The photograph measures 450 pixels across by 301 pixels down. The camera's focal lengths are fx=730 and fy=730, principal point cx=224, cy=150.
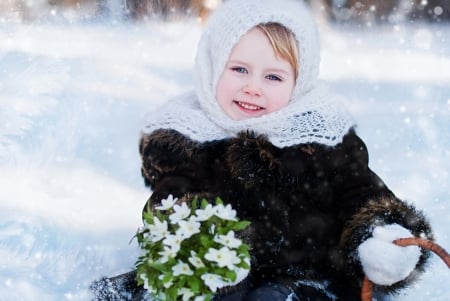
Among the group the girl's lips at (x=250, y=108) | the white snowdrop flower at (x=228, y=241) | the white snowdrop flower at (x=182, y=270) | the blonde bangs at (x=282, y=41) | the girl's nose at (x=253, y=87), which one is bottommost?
the white snowdrop flower at (x=182, y=270)

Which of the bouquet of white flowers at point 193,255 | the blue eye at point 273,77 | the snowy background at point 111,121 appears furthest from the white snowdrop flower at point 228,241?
the snowy background at point 111,121

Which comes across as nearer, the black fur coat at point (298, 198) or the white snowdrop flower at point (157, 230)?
the white snowdrop flower at point (157, 230)

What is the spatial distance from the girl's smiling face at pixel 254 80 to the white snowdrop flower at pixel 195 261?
0.52 metres

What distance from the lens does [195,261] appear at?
1316 millimetres

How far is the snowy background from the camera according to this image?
2.13 metres

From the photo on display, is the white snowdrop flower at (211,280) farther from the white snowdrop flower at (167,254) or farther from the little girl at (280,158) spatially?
the little girl at (280,158)

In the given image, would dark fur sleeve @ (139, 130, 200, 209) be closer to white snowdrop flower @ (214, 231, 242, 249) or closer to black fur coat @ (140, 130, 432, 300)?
black fur coat @ (140, 130, 432, 300)

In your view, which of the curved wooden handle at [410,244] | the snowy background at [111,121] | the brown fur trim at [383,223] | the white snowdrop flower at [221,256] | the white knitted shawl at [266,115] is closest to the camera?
the white snowdrop flower at [221,256]

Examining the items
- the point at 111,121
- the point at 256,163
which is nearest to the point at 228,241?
the point at 256,163

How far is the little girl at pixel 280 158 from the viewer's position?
1.64 meters

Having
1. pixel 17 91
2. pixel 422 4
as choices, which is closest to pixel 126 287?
pixel 17 91

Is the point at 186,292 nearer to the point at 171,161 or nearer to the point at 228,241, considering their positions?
the point at 228,241

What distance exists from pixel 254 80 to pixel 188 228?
50 cm

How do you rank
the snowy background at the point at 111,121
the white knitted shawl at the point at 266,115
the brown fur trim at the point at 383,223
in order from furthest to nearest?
the snowy background at the point at 111,121, the white knitted shawl at the point at 266,115, the brown fur trim at the point at 383,223
